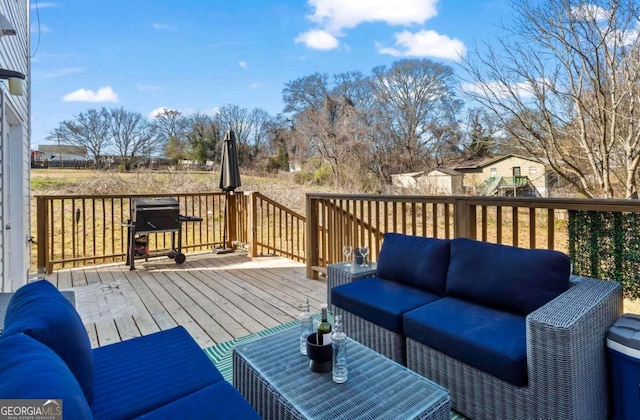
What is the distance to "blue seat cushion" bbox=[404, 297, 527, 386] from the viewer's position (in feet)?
5.37

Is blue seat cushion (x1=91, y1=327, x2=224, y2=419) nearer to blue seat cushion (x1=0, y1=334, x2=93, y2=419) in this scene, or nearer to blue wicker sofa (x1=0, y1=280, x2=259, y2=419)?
blue wicker sofa (x1=0, y1=280, x2=259, y2=419)

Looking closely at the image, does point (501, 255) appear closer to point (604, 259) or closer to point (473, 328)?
point (473, 328)

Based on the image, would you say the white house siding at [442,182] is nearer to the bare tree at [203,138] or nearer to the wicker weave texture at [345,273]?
the bare tree at [203,138]

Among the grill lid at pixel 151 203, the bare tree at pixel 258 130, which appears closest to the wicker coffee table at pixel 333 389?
the grill lid at pixel 151 203

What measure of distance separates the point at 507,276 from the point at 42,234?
17.8 ft

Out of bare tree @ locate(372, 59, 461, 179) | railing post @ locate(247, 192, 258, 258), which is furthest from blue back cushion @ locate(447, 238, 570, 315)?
bare tree @ locate(372, 59, 461, 179)

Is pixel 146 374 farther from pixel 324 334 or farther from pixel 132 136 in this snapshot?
pixel 132 136

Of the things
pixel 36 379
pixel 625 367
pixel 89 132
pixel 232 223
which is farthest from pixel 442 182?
pixel 36 379

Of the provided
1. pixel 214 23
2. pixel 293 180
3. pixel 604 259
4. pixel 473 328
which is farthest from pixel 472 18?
pixel 293 180

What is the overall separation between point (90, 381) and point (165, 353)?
0.40 meters

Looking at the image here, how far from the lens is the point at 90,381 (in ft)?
4.13

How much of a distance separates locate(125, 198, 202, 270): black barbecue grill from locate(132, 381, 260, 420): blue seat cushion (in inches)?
169

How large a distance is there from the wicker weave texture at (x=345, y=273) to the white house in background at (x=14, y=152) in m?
2.82

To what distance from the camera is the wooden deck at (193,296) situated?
120 inches
